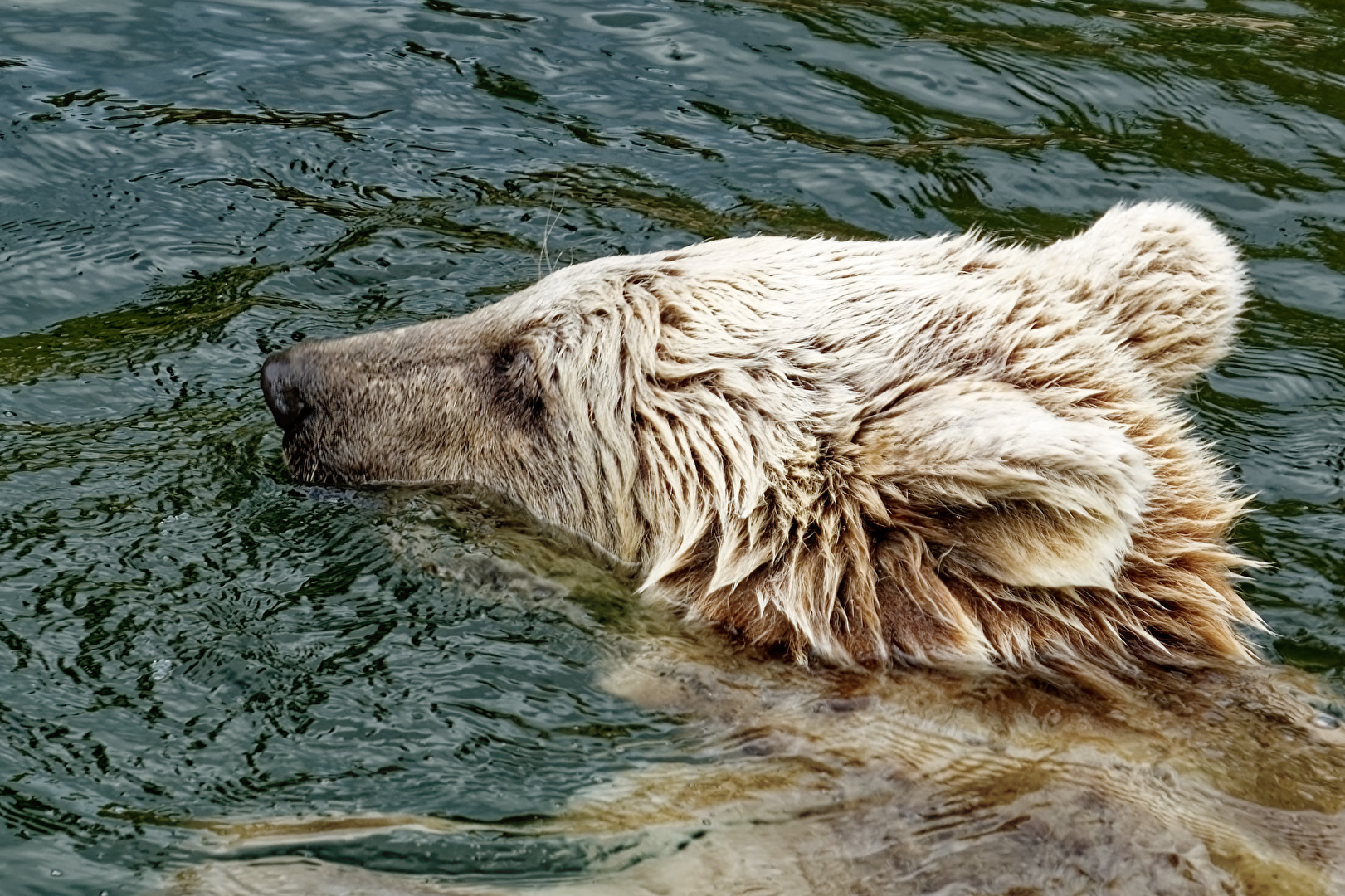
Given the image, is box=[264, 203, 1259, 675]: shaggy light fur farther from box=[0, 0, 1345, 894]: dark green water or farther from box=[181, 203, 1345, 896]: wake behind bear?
box=[0, 0, 1345, 894]: dark green water

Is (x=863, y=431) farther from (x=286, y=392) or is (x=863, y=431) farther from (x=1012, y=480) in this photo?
(x=286, y=392)

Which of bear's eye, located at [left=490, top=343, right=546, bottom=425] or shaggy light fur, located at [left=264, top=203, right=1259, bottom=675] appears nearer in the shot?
shaggy light fur, located at [left=264, top=203, right=1259, bottom=675]

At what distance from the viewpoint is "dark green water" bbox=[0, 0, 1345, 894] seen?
4.18 meters

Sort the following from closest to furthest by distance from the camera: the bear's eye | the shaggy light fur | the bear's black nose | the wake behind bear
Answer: the wake behind bear, the shaggy light fur, the bear's eye, the bear's black nose

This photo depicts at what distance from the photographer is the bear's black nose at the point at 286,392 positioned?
531cm

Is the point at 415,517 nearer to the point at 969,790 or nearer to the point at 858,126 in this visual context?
the point at 969,790

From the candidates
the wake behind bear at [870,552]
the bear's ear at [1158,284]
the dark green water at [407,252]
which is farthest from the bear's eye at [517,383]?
the bear's ear at [1158,284]

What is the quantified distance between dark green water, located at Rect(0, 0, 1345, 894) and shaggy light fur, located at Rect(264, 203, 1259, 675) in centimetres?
38

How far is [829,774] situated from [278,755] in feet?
4.80

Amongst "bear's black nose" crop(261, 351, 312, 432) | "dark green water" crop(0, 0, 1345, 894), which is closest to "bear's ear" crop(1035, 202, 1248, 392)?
"dark green water" crop(0, 0, 1345, 894)

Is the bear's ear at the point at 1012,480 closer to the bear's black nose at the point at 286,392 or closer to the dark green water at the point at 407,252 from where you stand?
the dark green water at the point at 407,252

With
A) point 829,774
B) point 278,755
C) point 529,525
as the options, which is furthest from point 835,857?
point 529,525

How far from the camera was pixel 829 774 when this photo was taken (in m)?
3.99

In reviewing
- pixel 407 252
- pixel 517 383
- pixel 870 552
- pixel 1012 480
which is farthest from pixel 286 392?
pixel 1012 480
